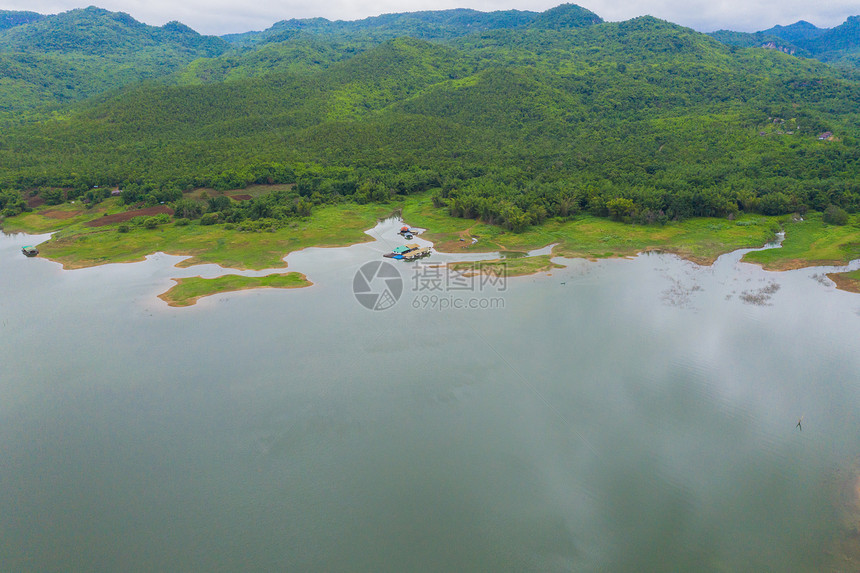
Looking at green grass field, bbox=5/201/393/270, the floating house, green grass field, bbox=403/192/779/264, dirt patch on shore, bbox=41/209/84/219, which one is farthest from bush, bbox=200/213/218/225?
the floating house

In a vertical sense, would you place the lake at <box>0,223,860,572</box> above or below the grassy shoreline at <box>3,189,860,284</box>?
below

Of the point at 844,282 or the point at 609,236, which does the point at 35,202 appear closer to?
the point at 609,236

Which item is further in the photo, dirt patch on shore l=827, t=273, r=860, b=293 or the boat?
the boat

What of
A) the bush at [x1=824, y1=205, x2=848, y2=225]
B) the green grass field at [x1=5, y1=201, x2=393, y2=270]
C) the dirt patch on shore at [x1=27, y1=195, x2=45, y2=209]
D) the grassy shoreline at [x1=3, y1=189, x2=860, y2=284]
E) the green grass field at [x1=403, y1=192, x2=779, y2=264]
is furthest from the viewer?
the dirt patch on shore at [x1=27, y1=195, x2=45, y2=209]

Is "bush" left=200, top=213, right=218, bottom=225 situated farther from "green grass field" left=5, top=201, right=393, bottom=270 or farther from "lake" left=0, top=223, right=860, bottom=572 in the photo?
"lake" left=0, top=223, right=860, bottom=572

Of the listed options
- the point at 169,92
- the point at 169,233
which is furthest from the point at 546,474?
the point at 169,92

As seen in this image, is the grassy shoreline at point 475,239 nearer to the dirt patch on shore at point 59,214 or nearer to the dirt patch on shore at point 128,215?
the dirt patch on shore at point 59,214

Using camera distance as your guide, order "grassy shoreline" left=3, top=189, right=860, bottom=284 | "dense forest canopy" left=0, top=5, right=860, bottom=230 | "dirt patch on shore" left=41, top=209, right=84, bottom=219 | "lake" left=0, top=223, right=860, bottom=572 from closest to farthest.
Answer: "lake" left=0, top=223, right=860, bottom=572, "grassy shoreline" left=3, top=189, right=860, bottom=284, "dense forest canopy" left=0, top=5, right=860, bottom=230, "dirt patch on shore" left=41, top=209, right=84, bottom=219
